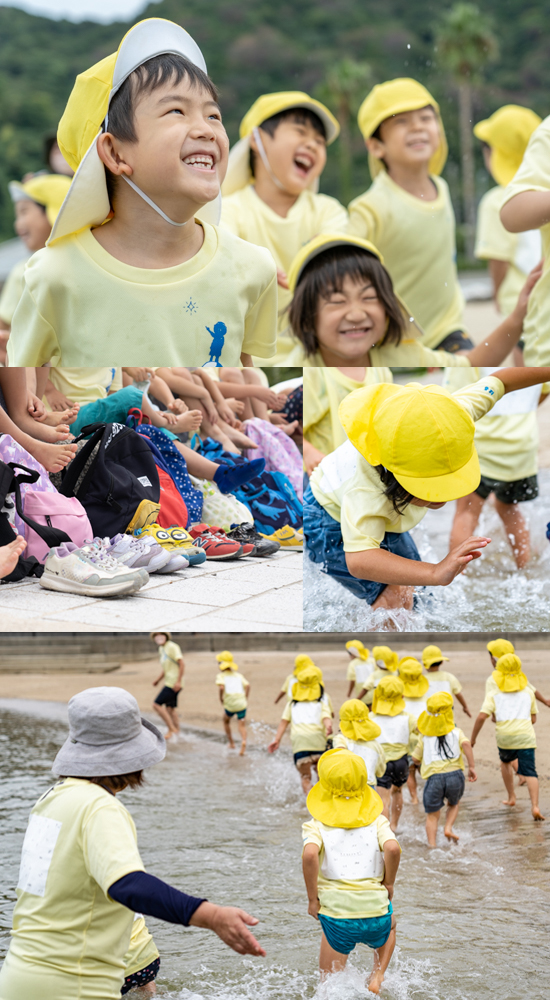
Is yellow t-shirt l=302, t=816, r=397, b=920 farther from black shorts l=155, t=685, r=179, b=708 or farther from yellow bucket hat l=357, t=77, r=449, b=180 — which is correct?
black shorts l=155, t=685, r=179, b=708

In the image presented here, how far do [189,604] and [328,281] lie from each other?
6.97ft

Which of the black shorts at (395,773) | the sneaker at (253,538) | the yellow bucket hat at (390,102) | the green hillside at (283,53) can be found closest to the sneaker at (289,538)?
the sneaker at (253,538)

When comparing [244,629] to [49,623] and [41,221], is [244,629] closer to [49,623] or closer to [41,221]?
[49,623]

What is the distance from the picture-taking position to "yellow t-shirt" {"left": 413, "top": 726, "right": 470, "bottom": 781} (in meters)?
7.20

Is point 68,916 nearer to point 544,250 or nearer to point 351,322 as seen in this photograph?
point 351,322

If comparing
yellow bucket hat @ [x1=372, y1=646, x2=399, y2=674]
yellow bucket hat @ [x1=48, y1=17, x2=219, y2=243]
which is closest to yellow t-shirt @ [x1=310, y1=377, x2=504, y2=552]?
yellow bucket hat @ [x1=48, y1=17, x2=219, y2=243]

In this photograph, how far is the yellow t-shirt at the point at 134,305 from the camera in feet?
11.5

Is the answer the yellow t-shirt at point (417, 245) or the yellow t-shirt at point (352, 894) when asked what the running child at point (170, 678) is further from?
the yellow t-shirt at point (352, 894)

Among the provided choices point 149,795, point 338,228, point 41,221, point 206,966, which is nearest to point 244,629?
point 206,966

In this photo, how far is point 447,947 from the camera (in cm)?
577

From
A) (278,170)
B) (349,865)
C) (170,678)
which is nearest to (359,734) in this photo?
(349,865)

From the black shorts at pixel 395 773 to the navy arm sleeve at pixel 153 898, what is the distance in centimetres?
477

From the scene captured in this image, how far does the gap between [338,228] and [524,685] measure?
3.65 metres

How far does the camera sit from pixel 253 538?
3916 mm
